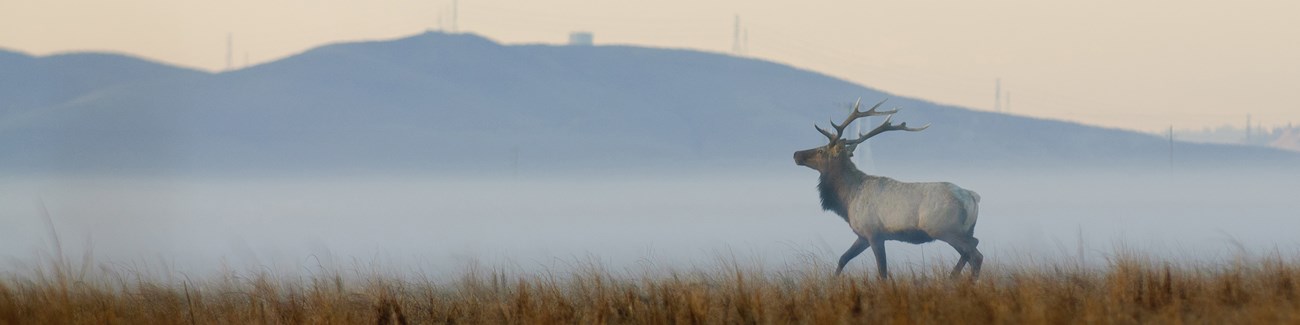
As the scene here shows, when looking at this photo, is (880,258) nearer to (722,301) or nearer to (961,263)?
(961,263)

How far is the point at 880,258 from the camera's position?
45.5ft

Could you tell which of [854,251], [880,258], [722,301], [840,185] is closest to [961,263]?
[880,258]

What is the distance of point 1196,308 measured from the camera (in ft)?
30.9

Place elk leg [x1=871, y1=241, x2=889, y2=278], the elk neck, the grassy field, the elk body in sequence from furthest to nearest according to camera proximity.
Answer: the elk neck, the elk body, elk leg [x1=871, y1=241, x2=889, y2=278], the grassy field

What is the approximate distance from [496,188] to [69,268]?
155 m

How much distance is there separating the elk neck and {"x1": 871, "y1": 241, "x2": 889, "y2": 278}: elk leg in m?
0.74

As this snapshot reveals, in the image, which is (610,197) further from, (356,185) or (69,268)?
(69,268)

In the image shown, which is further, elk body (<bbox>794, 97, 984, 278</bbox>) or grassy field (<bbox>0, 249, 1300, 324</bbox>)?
elk body (<bbox>794, 97, 984, 278</bbox>)

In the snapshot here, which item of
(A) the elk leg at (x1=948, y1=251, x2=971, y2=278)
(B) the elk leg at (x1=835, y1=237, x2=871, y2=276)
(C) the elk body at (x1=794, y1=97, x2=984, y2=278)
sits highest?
(C) the elk body at (x1=794, y1=97, x2=984, y2=278)

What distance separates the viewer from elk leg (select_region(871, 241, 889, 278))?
13300 mm

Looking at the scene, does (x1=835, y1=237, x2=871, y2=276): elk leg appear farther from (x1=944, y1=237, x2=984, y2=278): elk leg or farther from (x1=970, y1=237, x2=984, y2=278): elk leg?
(x1=970, y1=237, x2=984, y2=278): elk leg

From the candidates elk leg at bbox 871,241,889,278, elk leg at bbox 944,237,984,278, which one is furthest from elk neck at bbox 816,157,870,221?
elk leg at bbox 944,237,984,278

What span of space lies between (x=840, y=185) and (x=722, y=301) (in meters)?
5.12

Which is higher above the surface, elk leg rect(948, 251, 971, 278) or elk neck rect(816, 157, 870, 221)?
elk neck rect(816, 157, 870, 221)
